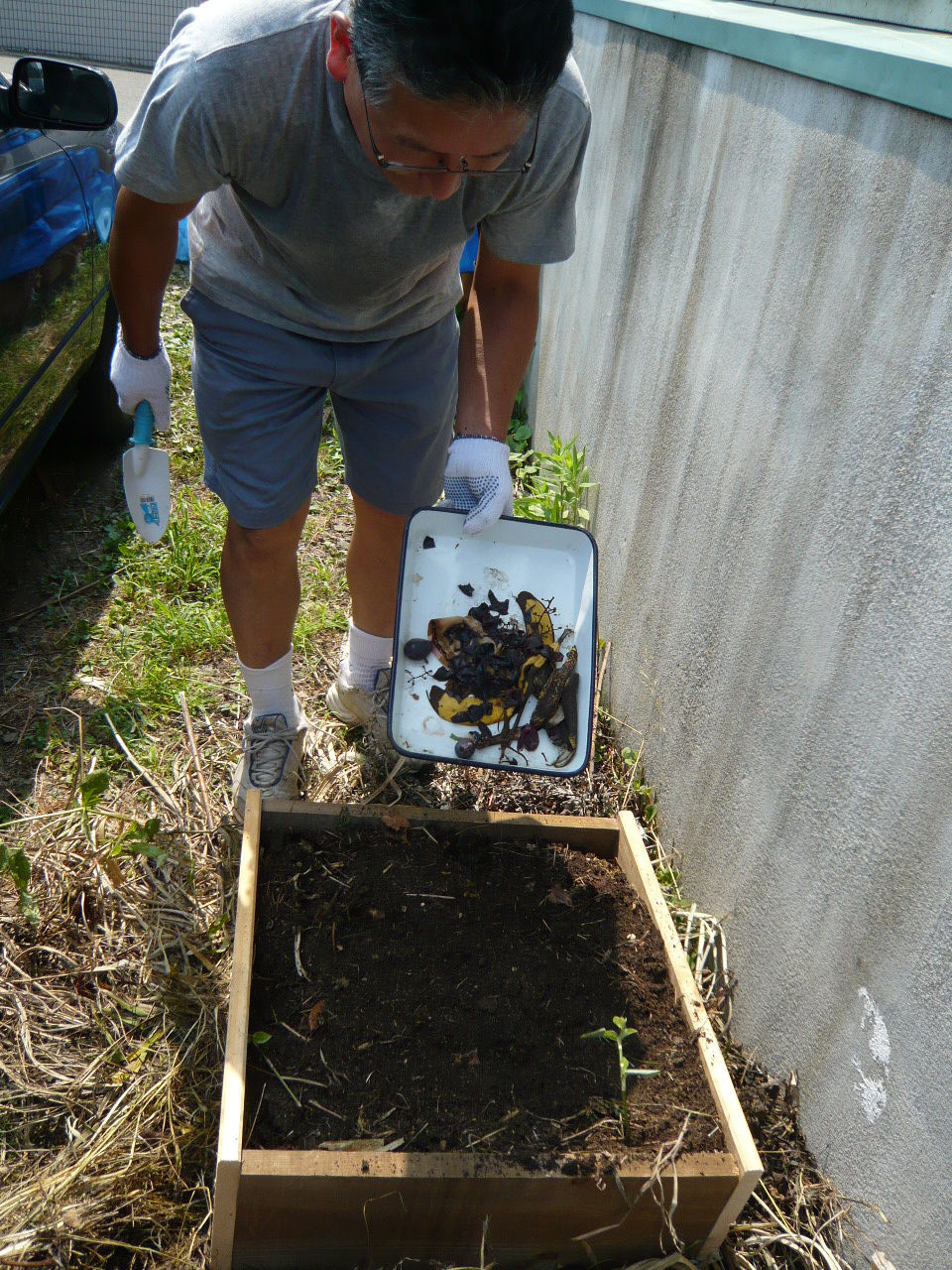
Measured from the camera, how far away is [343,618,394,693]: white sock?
111 inches

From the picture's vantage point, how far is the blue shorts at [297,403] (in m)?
2.19

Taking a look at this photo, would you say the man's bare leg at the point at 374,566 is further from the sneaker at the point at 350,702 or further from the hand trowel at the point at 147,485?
the hand trowel at the point at 147,485

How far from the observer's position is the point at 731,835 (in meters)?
2.22

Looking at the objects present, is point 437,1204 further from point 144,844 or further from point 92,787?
point 92,787

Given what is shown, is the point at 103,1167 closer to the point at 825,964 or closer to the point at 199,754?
the point at 199,754

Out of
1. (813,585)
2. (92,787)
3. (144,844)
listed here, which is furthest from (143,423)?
(813,585)

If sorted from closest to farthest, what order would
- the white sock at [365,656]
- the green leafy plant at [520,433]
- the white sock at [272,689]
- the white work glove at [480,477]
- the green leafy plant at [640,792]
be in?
Result: the white work glove at [480,477] → the white sock at [272,689] → the green leafy plant at [640,792] → the white sock at [365,656] → the green leafy plant at [520,433]

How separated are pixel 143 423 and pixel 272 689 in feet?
2.40

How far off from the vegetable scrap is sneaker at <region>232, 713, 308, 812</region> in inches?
21.4

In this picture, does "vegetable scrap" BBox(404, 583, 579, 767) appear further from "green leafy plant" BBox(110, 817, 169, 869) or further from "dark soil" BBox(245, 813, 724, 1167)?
"green leafy plant" BBox(110, 817, 169, 869)

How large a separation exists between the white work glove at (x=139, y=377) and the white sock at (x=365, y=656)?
0.84 m

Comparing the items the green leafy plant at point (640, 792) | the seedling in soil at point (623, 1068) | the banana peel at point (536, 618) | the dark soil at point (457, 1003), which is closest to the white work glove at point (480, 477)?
the banana peel at point (536, 618)

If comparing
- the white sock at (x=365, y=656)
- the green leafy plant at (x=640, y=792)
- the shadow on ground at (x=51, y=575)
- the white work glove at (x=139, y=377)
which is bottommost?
the shadow on ground at (x=51, y=575)

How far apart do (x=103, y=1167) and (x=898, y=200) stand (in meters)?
2.20
